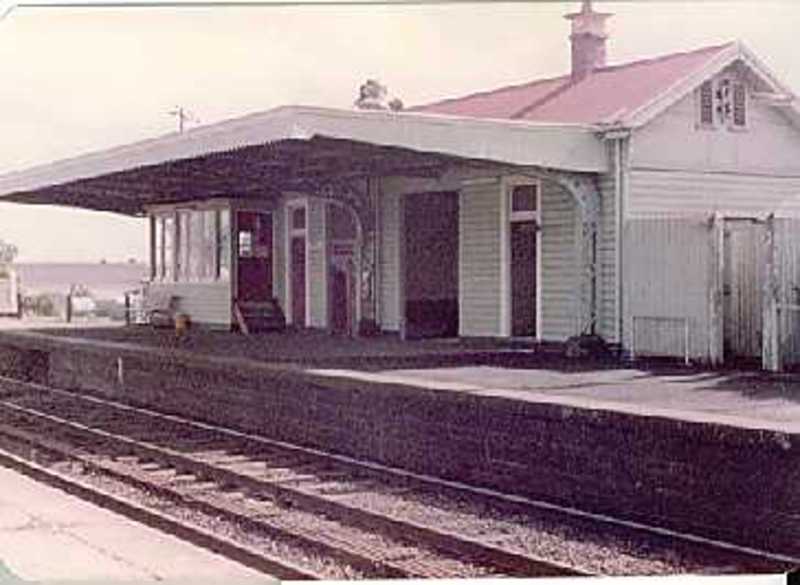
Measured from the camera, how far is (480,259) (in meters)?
9.07

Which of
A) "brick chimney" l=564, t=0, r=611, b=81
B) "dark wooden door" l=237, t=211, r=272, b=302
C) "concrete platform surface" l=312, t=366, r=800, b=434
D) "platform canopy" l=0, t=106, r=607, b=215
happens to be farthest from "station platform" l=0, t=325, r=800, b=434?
"brick chimney" l=564, t=0, r=611, b=81

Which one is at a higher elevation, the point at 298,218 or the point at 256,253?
the point at 298,218

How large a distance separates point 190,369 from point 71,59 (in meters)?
3.42

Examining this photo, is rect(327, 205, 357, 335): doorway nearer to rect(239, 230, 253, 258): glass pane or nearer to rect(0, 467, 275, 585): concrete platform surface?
rect(239, 230, 253, 258): glass pane

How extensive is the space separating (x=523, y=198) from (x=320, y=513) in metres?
3.85

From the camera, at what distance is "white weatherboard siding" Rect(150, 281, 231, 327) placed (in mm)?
10336

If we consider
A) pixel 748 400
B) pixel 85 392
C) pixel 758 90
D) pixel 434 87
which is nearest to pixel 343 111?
pixel 434 87

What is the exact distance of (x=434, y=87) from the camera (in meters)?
5.03

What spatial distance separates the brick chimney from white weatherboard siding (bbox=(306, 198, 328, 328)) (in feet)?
18.1

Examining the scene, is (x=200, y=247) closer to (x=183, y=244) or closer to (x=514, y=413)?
(x=183, y=244)

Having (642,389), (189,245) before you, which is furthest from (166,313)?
(642,389)

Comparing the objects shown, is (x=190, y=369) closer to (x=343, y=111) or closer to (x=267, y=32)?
(x=343, y=111)

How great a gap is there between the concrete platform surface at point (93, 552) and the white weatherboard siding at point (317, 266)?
463 cm

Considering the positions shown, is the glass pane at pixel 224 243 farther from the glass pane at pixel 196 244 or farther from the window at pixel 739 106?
the window at pixel 739 106
